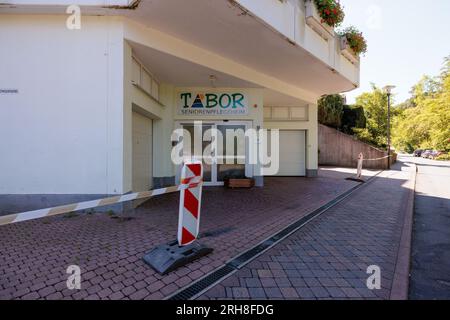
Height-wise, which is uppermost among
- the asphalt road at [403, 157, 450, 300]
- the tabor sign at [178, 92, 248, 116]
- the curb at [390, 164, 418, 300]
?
the tabor sign at [178, 92, 248, 116]

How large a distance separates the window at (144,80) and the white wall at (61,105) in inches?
34.6

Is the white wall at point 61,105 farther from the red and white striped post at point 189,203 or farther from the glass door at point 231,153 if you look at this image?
the glass door at point 231,153

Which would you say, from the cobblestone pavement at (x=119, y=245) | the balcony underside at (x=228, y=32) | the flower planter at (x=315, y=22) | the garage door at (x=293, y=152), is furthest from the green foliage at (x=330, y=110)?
the cobblestone pavement at (x=119, y=245)

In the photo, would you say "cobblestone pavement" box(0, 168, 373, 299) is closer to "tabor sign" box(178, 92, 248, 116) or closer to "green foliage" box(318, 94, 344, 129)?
"tabor sign" box(178, 92, 248, 116)

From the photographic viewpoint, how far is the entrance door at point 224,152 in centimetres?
903

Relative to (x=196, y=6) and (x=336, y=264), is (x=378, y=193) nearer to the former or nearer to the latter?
(x=336, y=264)

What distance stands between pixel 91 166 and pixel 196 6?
3.91 metres

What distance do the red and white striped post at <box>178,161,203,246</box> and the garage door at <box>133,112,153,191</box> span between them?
3.93m

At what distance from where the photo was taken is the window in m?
6.14

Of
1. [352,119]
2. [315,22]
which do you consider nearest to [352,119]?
[352,119]

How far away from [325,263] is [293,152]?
10.1 metres

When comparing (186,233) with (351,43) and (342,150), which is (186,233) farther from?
(342,150)

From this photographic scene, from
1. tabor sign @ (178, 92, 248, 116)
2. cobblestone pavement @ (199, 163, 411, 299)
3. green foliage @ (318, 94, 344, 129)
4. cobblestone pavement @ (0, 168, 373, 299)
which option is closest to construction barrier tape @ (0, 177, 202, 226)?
cobblestone pavement @ (0, 168, 373, 299)
